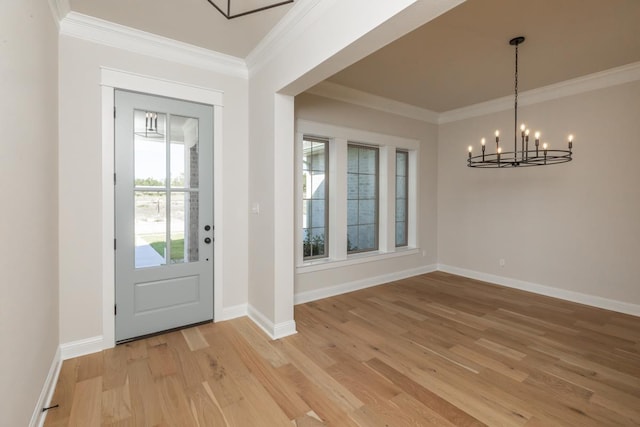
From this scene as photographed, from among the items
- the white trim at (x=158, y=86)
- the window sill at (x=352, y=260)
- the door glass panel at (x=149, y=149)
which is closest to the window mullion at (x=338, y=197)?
the window sill at (x=352, y=260)

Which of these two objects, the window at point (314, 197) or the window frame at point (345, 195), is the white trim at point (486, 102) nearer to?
the window frame at point (345, 195)

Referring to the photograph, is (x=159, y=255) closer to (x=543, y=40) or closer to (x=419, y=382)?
(x=419, y=382)

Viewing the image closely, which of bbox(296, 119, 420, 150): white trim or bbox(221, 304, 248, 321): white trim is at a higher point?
bbox(296, 119, 420, 150): white trim

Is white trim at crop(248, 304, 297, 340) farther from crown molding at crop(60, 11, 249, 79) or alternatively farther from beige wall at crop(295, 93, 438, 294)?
crown molding at crop(60, 11, 249, 79)

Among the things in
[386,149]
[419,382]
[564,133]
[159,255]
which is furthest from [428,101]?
[159,255]

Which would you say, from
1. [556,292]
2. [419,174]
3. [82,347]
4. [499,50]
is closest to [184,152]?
[82,347]

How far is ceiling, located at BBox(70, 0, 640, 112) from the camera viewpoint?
2.45m

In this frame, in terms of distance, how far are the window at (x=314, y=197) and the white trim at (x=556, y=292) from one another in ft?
8.90

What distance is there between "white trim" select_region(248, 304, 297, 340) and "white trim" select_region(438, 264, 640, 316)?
139 inches

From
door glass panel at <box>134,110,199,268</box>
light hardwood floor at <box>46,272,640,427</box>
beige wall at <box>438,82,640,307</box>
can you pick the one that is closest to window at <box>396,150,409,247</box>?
beige wall at <box>438,82,640,307</box>

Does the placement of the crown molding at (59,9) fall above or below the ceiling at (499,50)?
below

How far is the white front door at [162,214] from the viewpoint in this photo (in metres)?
2.81

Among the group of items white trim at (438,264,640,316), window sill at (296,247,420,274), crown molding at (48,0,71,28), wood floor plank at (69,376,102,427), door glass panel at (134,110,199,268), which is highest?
crown molding at (48,0,71,28)

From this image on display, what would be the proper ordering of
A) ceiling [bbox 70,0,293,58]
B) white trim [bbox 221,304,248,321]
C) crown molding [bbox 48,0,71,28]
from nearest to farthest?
crown molding [bbox 48,0,71,28] < ceiling [bbox 70,0,293,58] < white trim [bbox 221,304,248,321]
